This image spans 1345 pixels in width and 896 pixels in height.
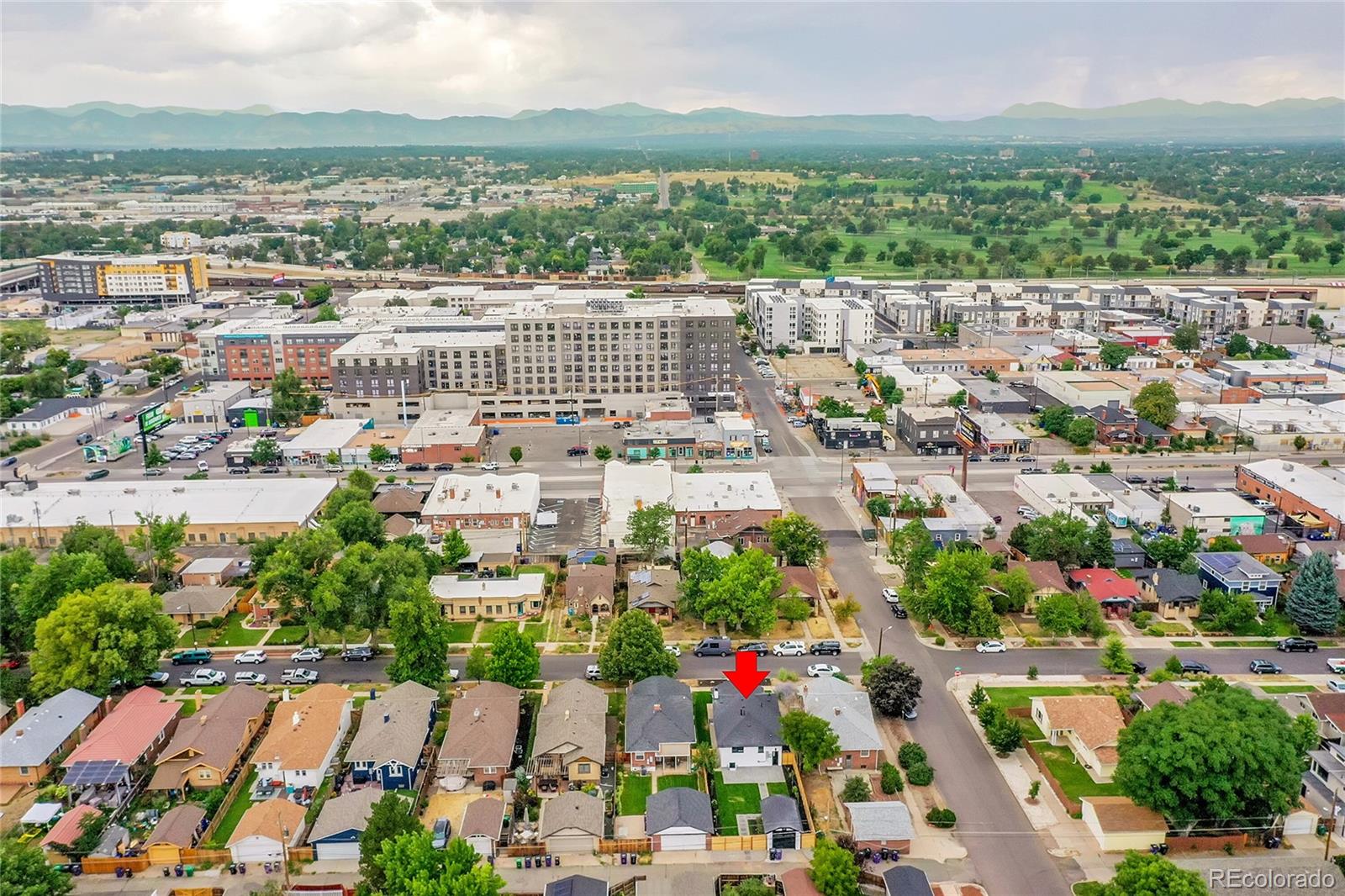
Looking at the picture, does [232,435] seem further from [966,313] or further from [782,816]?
[966,313]

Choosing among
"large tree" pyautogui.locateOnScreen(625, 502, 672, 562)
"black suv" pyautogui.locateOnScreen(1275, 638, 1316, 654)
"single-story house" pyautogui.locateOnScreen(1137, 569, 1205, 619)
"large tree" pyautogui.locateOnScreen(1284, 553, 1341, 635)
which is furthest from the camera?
"large tree" pyautogui.locateOnScreen(625, 502, 672, 562)

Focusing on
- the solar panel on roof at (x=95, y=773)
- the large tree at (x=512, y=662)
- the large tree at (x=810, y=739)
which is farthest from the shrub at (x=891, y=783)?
the solar panel on roof at (x=95, y=773)

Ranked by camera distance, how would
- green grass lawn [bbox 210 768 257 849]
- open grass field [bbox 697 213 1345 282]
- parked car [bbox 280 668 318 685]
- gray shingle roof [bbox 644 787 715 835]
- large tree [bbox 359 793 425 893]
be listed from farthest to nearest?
1. open grass field [bbox 697 213 1345 282]
2. parked car [bbox 280 668 318 685]
3. green grass lawn [bbox 210 768 257 849]
4. gray shingle roof [bbox 644 787 715 835]
5. large tree [bbox 359 793 425 893]

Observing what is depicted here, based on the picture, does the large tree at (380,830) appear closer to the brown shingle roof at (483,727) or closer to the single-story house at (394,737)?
the single-story house at (394,737)

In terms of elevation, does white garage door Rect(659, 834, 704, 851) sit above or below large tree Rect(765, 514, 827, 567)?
below

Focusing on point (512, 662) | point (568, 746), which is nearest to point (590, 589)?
point (512, 662)

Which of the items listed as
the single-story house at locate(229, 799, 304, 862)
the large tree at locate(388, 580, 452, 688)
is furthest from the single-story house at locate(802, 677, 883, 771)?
the single-story house at locate(229, 799, 304, 862)

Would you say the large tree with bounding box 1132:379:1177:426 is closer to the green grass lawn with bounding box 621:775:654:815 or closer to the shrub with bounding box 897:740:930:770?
the shrub with bounding box 897:740:930:770
